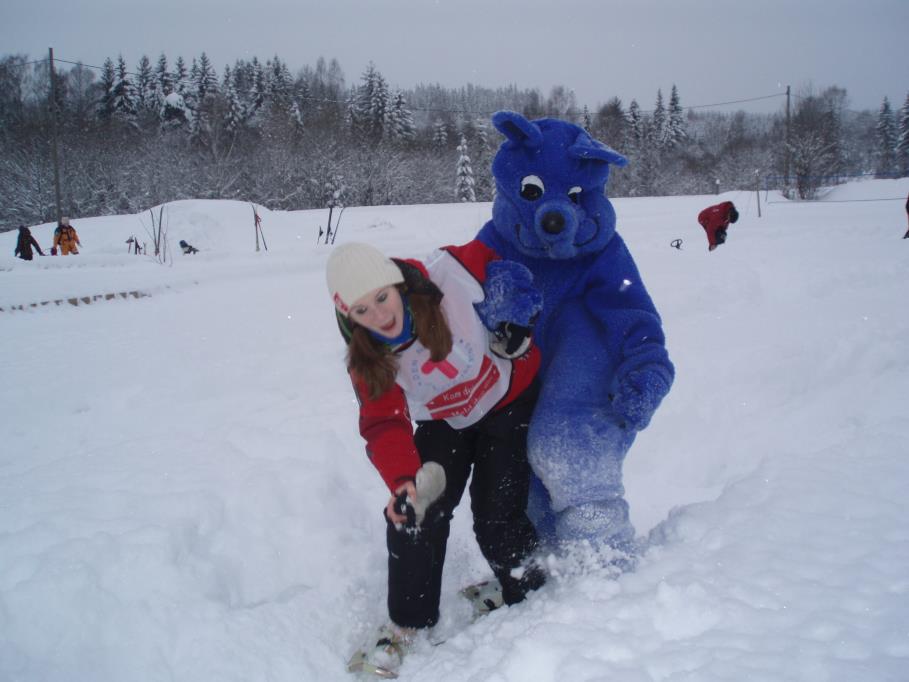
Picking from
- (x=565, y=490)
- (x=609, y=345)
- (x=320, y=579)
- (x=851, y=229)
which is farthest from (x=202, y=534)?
(x=851, y=229)

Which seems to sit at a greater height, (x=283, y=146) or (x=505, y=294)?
(x=283, y=146)

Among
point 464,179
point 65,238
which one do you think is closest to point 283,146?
point 464,179

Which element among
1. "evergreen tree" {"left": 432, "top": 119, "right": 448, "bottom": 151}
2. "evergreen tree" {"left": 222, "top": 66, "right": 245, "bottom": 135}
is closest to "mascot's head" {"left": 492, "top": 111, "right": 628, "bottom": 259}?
"evergreen tree" {"left": 222, "top": 66, "right": 245, "bottom": 135}

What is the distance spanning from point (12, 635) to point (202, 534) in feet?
2.35

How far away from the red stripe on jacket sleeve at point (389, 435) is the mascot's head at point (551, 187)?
2.45 feet

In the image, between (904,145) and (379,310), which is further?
(904,145)

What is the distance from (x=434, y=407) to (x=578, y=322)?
0.62m

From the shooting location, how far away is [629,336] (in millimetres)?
2086

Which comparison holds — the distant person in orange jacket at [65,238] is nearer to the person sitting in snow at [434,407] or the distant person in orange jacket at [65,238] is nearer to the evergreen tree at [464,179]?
the person sitting in snow at [434,407]

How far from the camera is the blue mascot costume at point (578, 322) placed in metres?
2.05

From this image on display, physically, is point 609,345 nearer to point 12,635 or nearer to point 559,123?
point 559,123

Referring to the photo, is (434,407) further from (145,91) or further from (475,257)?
(145,91)

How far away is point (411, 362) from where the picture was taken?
2033mm

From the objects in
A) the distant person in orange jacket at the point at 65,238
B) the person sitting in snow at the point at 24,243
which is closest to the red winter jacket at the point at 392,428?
the distant person in orange jacket at the point at 65,238
